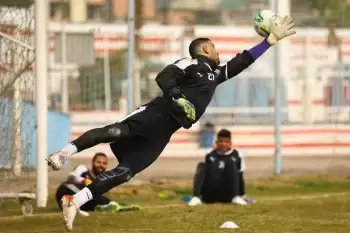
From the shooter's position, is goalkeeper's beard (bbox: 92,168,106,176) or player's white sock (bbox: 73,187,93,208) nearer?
player's white sock (bbox: 73,187,93,208)

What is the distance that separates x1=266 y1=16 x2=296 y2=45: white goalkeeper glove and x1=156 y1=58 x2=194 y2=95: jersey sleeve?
92 centimetres

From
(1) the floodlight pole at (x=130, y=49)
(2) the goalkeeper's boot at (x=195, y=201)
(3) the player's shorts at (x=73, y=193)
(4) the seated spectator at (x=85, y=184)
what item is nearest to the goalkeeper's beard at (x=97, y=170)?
(4) the seated spectator at (x=85, y=184)

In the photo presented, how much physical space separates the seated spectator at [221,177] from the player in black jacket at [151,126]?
4959 mm

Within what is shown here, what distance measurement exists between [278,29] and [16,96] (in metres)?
6.32

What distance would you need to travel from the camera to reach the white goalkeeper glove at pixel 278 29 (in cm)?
1252

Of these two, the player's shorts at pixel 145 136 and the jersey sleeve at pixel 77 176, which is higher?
the player's shorts at pixel 145 136

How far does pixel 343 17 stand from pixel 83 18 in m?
8.37

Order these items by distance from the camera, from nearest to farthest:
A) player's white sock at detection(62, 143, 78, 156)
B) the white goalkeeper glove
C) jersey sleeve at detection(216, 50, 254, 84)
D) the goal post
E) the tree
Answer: player's white sock at detection(62, 143, 78, 156) → jersey sleeve at detection(216, 50, 254, 84) → the white goalkeeper glove → the goal post → the tree

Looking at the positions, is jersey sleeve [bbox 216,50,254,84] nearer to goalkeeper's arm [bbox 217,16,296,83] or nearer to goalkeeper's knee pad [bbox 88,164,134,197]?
goalkeeper's arm [bbox 217,16,296,83]

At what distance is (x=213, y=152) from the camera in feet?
57.1

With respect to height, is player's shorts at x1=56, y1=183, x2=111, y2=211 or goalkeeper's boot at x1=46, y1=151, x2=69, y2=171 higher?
goalkeeper's boot at x1=46, y1=151, x2=69, y2=171

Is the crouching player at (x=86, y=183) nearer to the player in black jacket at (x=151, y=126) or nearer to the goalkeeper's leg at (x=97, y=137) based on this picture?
the player in black jacket at (x=151, y=126)

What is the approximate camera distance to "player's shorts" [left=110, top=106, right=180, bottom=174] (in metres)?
11.9

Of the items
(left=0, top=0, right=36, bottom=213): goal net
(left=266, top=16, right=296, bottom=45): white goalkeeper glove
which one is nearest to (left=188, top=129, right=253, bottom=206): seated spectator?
(left=0, top=0, right=36, bottom=213): goal net
